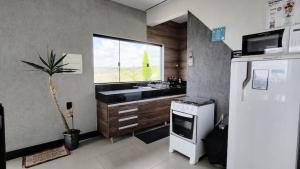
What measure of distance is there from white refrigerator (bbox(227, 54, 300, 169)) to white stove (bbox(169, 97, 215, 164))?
62 cm

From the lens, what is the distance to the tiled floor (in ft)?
6.95

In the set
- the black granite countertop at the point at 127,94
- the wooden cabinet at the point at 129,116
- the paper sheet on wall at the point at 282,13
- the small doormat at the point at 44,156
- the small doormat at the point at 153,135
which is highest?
the paper sheet on wall at the point at 282,13

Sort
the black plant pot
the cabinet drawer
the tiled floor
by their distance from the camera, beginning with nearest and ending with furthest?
the tiled floor → the black plant pot → the cabinet drawer

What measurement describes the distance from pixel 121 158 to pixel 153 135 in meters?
0.94

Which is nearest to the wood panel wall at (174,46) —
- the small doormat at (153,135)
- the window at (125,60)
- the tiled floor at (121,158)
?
the window at (125,60)

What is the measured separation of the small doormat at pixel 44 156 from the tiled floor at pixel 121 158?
0.08 m

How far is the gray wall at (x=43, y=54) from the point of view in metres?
2.23

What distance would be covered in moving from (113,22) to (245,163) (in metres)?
3.16

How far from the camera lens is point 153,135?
10.2ft

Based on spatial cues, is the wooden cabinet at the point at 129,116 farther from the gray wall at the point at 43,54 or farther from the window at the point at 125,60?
the window at the point at 125,60

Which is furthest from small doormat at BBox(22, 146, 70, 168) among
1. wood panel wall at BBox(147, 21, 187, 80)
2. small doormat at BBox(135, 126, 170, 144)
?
wood panel wall at BBox(147, 21, 187, 80)

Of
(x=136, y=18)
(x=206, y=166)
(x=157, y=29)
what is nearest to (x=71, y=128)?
(x=206, y=166)

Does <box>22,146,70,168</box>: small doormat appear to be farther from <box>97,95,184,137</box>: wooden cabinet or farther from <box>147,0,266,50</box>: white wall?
<box>147,0,266,50</box>: white wall

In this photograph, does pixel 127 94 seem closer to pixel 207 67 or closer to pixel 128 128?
pixel 128 128
